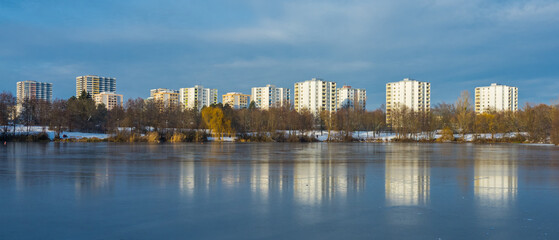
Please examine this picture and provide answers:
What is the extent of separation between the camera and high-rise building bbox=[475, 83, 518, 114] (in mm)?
157500

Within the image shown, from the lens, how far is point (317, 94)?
478ft

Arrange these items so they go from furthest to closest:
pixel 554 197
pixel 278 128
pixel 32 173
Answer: pixel 278 128
pixel 32 173
pixel 554 197

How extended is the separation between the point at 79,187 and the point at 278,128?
59.0 metres

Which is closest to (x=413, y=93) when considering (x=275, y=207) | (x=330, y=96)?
(x=330, y=96)

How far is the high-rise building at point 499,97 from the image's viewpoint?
517 feet

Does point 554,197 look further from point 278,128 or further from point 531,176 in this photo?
point 278,128

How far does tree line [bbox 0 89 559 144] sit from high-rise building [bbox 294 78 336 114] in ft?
210

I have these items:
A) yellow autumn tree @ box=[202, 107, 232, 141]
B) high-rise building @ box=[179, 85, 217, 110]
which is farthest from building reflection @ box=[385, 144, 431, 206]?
high-rise building @ box=[179, 85, 217, 110]

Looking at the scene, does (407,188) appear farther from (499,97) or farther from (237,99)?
(237,99)

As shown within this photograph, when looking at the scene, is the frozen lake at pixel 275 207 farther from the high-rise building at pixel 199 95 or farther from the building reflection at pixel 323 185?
the high-rise building at pixel 199 95

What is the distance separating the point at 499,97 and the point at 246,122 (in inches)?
4964

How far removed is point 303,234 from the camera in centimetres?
609

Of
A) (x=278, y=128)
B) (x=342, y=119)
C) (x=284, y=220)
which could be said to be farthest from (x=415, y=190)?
(x=342, y=119)

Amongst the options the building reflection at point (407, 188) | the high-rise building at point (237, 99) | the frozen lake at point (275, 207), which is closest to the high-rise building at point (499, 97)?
the high-rise building at point (237, 99)
